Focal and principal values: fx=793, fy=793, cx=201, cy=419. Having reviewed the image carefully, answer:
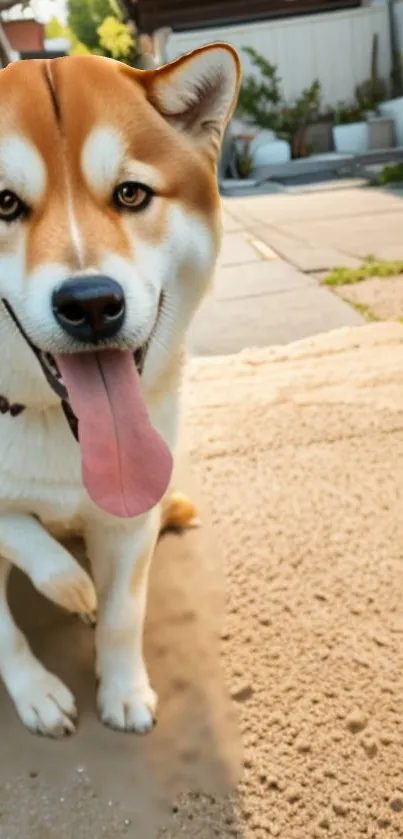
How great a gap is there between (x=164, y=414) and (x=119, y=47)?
9.11m

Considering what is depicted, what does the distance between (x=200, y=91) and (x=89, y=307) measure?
0.37 metres

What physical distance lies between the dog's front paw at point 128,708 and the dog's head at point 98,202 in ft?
1.49

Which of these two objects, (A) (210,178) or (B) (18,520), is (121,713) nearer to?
(B) (18,520)

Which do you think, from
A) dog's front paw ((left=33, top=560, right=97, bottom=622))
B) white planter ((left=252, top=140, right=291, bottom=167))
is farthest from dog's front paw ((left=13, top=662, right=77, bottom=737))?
white planter ((left=252, top=140, right=291, bottom=167))

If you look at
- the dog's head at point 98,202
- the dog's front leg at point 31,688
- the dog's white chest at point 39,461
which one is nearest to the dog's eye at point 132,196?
the dog's head at point 98,202

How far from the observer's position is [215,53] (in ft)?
3.09

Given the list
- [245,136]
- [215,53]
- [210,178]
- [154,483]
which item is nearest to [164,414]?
[154,483]

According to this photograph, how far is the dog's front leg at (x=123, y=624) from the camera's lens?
3.43ft

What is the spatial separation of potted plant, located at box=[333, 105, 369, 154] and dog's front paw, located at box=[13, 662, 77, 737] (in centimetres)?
869

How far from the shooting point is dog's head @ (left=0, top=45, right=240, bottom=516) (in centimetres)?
79

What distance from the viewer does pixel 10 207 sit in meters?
0.83

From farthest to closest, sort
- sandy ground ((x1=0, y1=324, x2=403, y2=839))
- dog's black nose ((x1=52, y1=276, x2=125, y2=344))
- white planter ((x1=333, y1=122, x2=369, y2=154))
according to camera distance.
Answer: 1. white planter ((x1=333, y1=122, x2=369, y2=154))
2. sandy ground ((x1=0, y1=324, x2=403, y2=839))
3. dog's black nose ((x1=52, y1=276, x2=125, y2=344))

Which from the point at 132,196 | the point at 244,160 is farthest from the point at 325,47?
the point at 132,196

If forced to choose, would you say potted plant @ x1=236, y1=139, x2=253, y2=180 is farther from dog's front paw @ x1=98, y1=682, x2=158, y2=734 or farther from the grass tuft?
dog's front paw @ x1=98, y1=682, x2=158, y2=734
